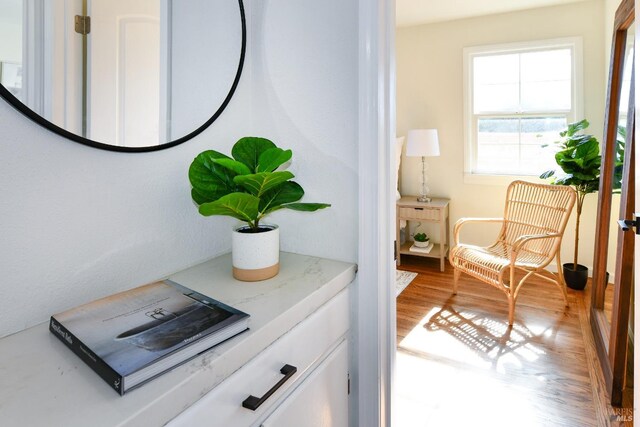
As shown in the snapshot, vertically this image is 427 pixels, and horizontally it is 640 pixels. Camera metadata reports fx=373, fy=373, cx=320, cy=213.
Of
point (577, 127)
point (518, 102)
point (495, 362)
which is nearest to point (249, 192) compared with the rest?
point (495, 362)

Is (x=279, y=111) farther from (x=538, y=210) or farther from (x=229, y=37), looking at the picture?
(x=538, y=210)

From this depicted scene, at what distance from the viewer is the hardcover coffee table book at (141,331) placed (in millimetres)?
543

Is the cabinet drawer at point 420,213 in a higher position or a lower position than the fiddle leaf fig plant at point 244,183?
lower

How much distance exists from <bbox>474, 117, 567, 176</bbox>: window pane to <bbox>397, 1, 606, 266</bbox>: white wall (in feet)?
0.67

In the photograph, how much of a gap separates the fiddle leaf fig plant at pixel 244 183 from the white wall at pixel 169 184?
16 centimetres

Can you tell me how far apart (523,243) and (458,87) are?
1944 millimetres

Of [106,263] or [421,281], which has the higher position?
[106,263]

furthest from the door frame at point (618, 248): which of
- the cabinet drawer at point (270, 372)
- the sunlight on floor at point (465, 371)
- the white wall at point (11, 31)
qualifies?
the white wall at point (11, 31)

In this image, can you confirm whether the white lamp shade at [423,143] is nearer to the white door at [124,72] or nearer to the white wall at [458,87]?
the white wall at [458,87]

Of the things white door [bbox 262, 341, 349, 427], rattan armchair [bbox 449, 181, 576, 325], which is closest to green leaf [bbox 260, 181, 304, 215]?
white door [bbox 262, 341, 349, 427]

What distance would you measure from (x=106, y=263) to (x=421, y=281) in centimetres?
291

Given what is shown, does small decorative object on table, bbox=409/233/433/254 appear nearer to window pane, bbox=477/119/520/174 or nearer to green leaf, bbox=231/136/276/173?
window pane, bbox=477/119/520/174

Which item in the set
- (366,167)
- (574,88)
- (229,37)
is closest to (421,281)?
(574,88)

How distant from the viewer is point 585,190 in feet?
9.55
